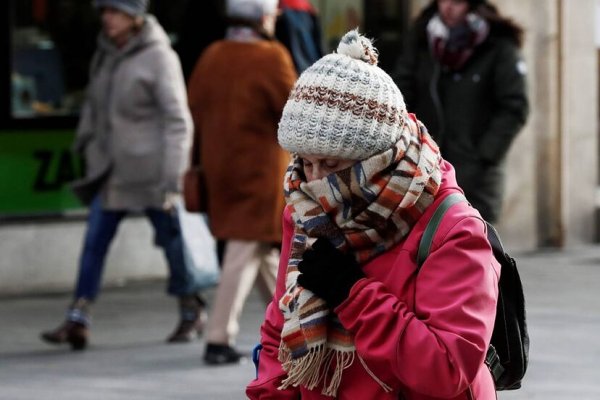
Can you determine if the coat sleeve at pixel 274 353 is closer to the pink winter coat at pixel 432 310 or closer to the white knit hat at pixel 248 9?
the pink winter coat at pixel 432 310

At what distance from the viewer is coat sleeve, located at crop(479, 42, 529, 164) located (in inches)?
301

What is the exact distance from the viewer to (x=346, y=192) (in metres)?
3.04

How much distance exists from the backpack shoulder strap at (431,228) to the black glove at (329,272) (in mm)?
124

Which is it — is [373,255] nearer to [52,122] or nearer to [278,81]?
[278,81]

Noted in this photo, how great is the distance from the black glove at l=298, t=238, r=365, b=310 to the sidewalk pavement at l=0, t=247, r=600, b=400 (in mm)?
3576

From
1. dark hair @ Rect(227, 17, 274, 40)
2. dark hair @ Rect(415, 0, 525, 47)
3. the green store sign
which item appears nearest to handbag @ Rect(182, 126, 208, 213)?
dark hair @ Rect(227, 17, 274, 40)

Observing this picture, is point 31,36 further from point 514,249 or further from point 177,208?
point 514,249

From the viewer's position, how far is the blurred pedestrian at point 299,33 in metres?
7.89

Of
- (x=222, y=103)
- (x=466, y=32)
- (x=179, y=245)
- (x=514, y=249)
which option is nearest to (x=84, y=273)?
(x=179, y=245)

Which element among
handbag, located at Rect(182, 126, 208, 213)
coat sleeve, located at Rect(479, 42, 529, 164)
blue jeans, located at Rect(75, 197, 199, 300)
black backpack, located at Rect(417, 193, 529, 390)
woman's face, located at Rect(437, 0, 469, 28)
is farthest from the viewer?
blue jeans, located at Rect(75, 197, 199, 300)

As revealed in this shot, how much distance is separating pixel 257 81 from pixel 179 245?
50.9 inches

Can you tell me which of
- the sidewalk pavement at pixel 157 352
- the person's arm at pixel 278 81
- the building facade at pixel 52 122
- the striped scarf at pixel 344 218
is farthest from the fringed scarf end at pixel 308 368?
the building facade at pixel 52 122

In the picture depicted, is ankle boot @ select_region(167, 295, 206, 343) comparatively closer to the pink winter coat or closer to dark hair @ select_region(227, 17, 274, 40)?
dark hair @ select_region(227, 17, 274, 40)

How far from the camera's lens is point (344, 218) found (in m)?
3.06
